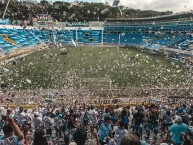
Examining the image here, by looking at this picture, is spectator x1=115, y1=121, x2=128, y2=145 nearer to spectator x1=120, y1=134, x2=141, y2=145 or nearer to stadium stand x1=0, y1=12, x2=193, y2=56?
spectator x1=120, y1=134, x2=141, y2=145

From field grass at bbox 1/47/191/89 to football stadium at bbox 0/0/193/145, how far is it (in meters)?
0.10

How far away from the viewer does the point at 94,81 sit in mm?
29281

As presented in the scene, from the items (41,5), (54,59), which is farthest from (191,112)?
(41,5)

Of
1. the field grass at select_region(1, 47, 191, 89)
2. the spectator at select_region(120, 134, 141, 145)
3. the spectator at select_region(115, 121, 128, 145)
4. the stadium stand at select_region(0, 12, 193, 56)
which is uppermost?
the spectator at select_region(120, 134, 141, 145)

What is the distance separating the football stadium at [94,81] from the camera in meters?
11.0

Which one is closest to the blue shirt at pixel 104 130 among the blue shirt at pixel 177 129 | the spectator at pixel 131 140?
the blue shirt at pixel 177 129

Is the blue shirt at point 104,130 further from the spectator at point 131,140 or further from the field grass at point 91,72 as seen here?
the field grass at point 91,72

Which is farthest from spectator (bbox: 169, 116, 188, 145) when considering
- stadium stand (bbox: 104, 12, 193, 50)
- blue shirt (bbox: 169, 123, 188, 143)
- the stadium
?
stadium stand (bbox: 104, 12, 193, 50)

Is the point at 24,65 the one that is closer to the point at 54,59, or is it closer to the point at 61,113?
the point at 54,59

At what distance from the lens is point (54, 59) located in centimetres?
4962

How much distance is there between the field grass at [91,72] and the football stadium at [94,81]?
0.10 m

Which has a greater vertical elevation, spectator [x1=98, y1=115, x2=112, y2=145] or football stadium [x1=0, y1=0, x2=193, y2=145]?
spectator [x1=98, y1=115, x2=112, y2=145]

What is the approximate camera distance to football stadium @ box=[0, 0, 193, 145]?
11036 millimetres

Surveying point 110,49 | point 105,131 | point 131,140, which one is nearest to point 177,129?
point 105,131
